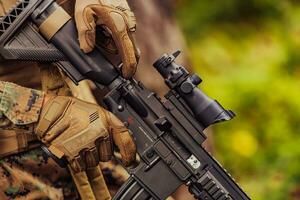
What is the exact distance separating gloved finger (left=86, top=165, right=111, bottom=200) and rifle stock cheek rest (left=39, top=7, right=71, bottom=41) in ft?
1.72

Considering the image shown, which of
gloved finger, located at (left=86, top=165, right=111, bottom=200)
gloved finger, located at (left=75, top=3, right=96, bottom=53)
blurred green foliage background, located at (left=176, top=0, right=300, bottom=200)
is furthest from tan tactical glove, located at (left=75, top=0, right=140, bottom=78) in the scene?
blurred green foliage background, located at (left=176, top=0, right=300, bottom=200)

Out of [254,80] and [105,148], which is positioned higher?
[105,148]

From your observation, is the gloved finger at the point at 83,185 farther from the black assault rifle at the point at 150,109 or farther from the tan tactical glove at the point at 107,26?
the tan tactical glove at the point at 107,26

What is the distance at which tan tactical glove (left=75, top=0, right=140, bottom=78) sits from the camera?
127 inches

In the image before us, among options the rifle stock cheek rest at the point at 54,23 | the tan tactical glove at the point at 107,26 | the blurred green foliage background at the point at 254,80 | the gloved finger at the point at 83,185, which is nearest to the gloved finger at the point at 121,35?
the tan tactical glove at the point at 107,26

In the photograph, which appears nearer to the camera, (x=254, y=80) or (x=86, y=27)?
(x=86, y=27)

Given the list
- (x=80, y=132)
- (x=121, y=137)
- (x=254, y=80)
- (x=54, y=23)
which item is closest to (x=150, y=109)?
(x=121, y=137)

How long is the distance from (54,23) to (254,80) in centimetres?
491

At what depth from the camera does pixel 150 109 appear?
3.36 meters

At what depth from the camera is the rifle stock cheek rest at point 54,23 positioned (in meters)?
3.28

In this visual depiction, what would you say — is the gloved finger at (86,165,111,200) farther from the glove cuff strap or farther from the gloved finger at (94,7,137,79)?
the gloved finger at (94,7,137,79)

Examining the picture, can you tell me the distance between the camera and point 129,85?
3330mm

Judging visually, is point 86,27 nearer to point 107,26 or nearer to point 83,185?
point 107,26

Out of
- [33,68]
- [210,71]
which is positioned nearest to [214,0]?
[210,71]
